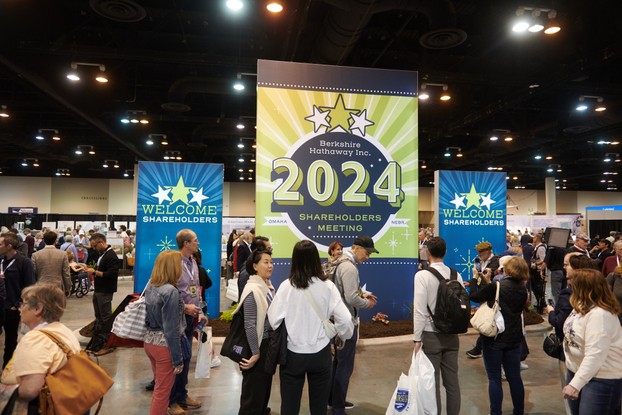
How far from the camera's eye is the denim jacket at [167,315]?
2963mm

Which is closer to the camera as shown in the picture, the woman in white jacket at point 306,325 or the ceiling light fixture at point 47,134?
the woman in white jacket at point 306,325

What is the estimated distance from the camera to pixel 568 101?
11984 millimetres

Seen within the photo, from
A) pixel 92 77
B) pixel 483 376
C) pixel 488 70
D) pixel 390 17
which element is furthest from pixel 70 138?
pixel 483 376

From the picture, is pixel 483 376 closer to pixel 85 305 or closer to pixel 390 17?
pixel 390 17

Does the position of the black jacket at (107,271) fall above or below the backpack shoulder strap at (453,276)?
below

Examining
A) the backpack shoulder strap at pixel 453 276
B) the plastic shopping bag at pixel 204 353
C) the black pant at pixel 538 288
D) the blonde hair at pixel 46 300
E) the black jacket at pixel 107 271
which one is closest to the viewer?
the blonde hair at pixel 46 300

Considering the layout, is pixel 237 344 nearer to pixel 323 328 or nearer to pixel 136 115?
pixel 323 328

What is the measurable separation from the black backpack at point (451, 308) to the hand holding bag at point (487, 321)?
11.2 inches

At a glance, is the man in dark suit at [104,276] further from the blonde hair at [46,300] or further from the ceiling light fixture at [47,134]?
the ceiling light fixture at [47,134]

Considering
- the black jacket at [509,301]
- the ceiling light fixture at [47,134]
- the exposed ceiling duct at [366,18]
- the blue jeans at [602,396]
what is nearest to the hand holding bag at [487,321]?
Result: the black jacket at [509,301]

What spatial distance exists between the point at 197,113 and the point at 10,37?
21.9 feet

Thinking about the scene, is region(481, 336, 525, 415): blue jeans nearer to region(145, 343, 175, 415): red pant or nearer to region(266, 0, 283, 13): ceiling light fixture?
region(145, 343, 175, 415): red pant

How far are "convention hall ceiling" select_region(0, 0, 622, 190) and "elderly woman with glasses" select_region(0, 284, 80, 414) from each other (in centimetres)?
488

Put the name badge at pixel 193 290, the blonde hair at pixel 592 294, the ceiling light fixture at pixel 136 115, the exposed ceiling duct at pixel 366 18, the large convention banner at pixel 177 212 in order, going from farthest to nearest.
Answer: the ceiling light fixture at pixel 136 115, the large convention banner at pixel 177 212, the exposed ceiling duct at pixel 366 18, the name badge at pixel 193 290, the blonde hair at pixel 592 294
